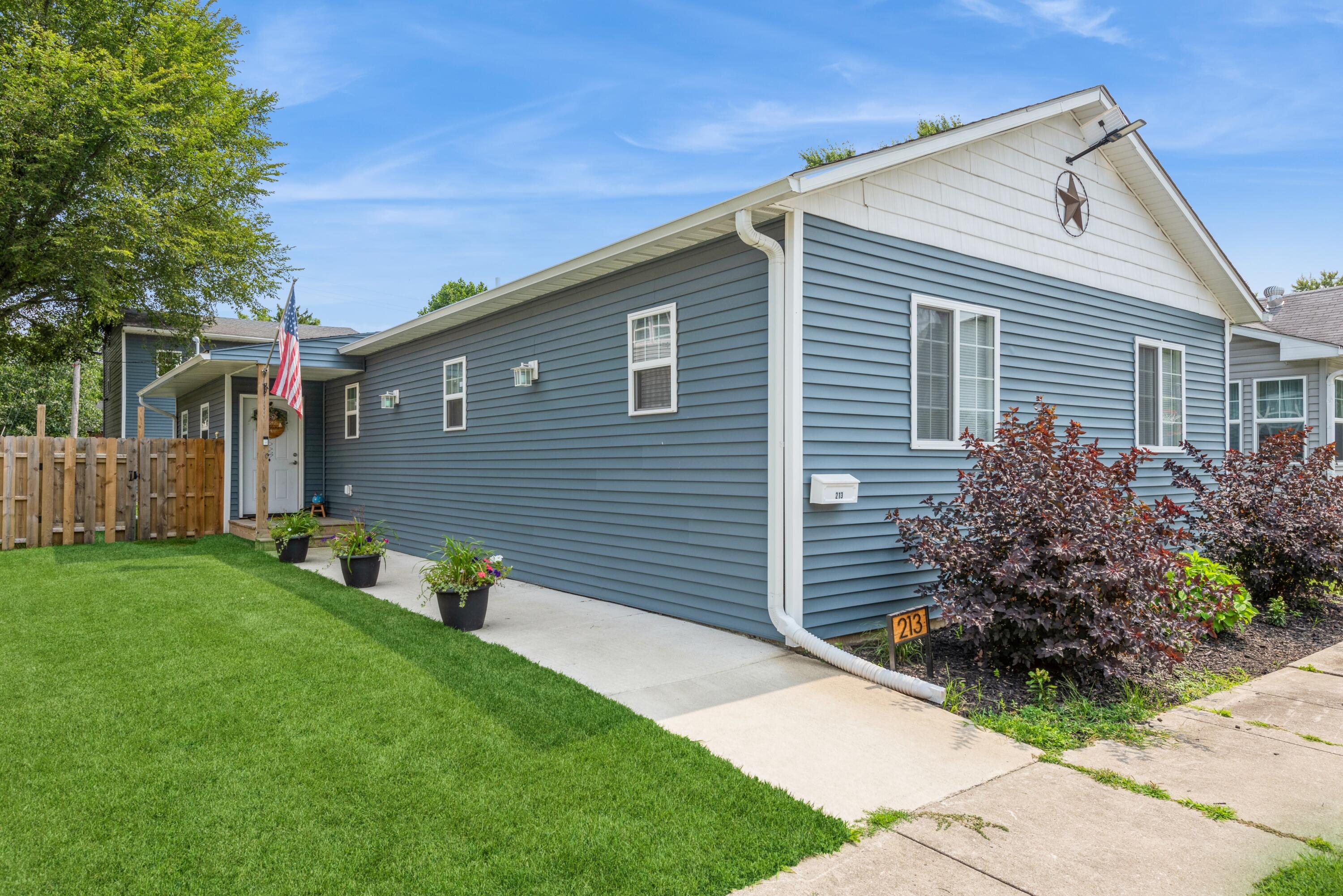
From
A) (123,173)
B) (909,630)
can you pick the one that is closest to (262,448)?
(123,173)

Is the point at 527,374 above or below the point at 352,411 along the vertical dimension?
above

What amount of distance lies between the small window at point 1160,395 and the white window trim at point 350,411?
10607 millimetres

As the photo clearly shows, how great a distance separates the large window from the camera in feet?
38.0

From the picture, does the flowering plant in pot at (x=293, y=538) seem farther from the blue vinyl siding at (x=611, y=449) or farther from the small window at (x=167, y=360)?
the small window at (x=167, y=360)

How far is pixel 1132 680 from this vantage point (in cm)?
447

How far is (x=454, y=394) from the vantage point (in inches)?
372

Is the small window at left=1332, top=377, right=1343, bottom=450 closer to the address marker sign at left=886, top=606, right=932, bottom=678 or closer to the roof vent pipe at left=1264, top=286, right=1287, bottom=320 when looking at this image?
the roof vent pipe at left=1264, top=286, right=1287, bottom=320

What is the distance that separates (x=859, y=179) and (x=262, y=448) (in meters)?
8.14

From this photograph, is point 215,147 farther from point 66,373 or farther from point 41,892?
point 66,373

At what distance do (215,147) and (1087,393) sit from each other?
1731 cm

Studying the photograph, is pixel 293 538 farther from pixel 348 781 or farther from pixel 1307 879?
pixel 1307 879

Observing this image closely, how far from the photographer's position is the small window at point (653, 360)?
6.14m

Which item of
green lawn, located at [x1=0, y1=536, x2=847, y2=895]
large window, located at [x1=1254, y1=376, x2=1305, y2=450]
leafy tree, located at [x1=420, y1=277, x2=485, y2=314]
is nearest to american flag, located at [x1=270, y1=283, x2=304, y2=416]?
green lawn, located at [x1=0, y1=536, x2=847, y2=895]

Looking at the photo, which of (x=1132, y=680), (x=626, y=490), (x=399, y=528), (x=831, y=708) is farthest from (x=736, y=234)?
(x=399, y=528)
